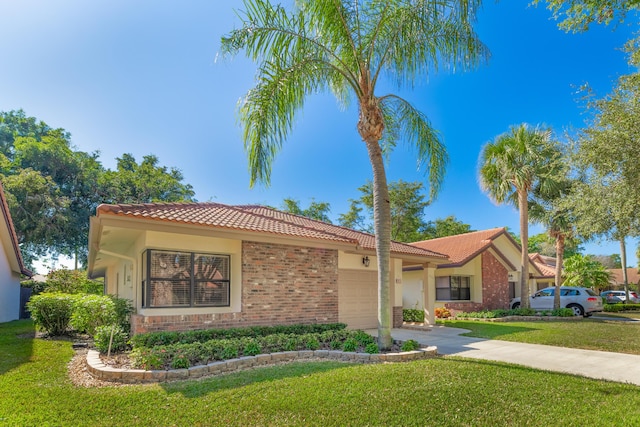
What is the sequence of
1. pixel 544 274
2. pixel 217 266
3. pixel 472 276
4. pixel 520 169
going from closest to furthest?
1. pixel 217 266
2. pixel 520 169
3. pixel 472 276
4. pixel 544 274

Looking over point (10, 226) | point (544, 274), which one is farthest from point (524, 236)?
point (10, 226)

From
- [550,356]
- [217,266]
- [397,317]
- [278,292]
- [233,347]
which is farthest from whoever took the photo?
[397,317]

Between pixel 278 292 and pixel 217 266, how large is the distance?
183 cm

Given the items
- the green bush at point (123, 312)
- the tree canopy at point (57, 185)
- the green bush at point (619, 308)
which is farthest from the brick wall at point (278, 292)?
the green bush at point (619, 308)

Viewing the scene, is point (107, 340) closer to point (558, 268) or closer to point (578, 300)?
point (558, 268)

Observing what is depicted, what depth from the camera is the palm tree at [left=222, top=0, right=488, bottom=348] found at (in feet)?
27.0

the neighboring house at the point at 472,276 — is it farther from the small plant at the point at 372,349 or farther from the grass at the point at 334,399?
the grass at the point at 334,399

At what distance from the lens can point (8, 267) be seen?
675 inches

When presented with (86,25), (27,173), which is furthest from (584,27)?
(27,173)

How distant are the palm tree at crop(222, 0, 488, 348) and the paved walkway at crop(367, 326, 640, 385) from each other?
2708mm

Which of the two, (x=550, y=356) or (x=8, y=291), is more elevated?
(x=8, y=291)

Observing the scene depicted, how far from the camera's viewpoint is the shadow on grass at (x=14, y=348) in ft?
25.0

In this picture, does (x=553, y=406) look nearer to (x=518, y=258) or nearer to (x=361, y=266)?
(x=361, y=266)

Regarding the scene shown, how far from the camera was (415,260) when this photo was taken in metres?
14.7
